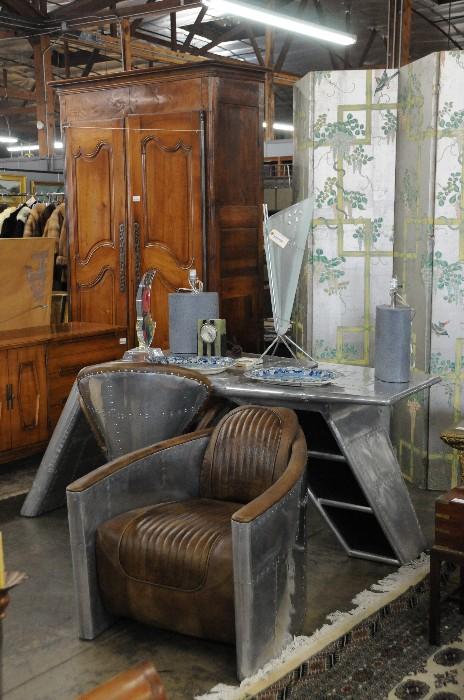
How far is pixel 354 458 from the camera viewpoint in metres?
3.27

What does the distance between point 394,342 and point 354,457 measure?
1.68 ft

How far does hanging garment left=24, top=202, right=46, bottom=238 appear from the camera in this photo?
22.0 feet

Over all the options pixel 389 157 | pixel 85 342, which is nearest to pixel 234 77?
pixel 389 157

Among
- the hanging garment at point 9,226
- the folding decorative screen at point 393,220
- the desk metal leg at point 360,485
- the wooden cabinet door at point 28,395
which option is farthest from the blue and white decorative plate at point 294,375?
the hanging garment at point 9,226

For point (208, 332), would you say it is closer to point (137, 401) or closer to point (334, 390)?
point (137, 401)

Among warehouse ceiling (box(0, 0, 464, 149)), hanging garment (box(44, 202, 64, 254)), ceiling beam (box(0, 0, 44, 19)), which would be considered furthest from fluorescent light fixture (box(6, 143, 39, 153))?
hanging garment (box(44, 202, 64, 254))

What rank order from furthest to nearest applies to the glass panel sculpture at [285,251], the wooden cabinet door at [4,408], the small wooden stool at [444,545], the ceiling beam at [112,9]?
the ceiling beam at [112,9]
the wooden cabinet door at [4,408]
the glass panel sculpture at [285,251]
the small wooden stool at [444,545]

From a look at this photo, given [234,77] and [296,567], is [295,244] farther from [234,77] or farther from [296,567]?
[234,77]

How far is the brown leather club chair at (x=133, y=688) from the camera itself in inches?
38.1

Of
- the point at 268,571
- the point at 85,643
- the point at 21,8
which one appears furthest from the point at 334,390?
the point at 21,8

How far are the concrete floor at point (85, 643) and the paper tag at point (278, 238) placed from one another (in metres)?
1.38

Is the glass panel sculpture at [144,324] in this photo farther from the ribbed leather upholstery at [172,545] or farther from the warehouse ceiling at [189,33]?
the warehouse ceiling at [189,33]

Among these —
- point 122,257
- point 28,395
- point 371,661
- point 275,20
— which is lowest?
point 371,661

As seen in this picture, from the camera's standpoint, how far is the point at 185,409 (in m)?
3.38
